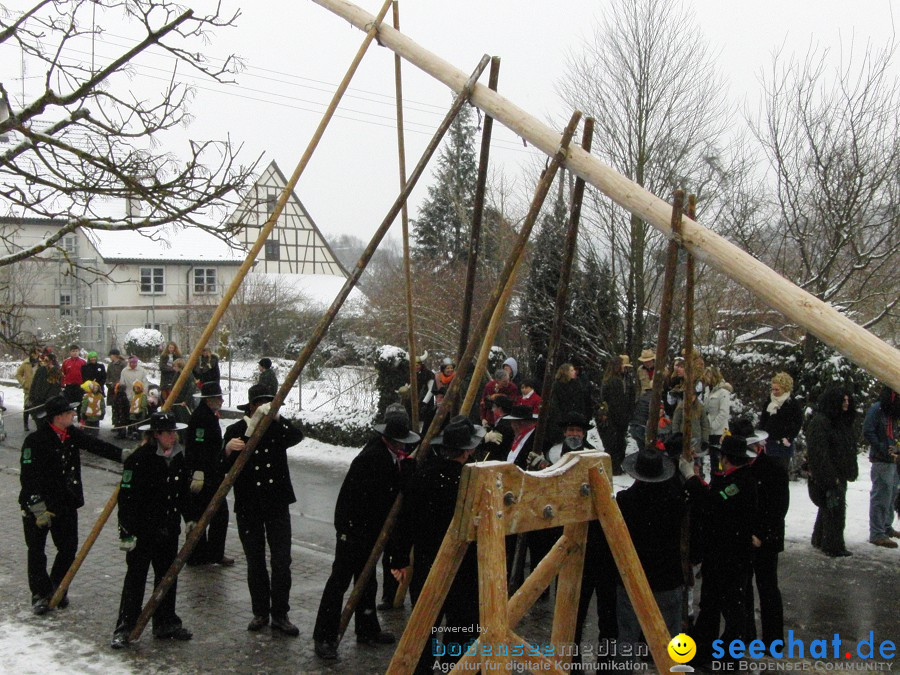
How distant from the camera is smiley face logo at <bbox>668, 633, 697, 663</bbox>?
4.71 meters

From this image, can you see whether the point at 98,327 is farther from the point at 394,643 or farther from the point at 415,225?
the point at 394,643

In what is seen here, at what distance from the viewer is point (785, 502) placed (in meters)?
6.50

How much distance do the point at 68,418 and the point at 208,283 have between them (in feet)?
123

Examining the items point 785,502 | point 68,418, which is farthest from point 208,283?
point 785,502

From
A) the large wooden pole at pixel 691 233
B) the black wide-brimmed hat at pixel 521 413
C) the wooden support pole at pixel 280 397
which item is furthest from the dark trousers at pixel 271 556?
the large wooden pole at pixel 691 233

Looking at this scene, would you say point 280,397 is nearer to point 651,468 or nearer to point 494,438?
point 494,438

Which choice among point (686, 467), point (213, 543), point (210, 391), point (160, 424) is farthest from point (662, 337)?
point (213, 543)

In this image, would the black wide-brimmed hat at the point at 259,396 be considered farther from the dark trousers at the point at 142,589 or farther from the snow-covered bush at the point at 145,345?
the snow-covered bush at the point at 145,345

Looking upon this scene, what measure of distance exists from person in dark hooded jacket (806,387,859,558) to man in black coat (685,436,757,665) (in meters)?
3.31

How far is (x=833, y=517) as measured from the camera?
9148 millimetres

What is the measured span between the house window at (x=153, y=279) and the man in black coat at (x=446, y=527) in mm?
38840

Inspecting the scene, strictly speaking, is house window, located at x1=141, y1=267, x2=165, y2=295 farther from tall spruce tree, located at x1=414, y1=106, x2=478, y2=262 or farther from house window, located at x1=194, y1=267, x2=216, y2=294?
tall spruce tree, located at x1=414, y1=106, x2=478, y2=262

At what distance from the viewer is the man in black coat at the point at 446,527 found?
5.54 metres

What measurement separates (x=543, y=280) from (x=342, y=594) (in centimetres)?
978
